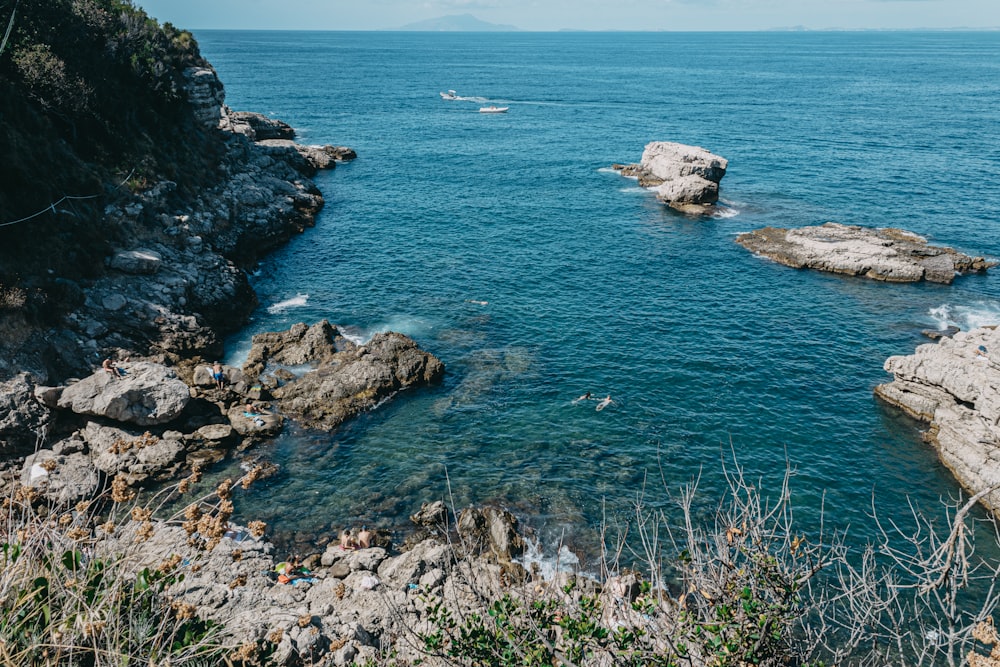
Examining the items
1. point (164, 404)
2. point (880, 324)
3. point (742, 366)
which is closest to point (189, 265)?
point (164, 404)

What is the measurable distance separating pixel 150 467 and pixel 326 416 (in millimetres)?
9871

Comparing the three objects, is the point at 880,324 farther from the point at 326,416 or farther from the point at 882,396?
the point at 326,416

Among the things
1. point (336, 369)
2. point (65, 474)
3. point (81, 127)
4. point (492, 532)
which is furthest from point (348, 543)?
point (81, 127)

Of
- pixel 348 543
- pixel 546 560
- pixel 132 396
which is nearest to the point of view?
pixel 546 560

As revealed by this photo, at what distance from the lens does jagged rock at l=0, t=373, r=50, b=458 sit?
3231cm

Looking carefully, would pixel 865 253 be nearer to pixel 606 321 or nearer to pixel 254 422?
pixel 606 321

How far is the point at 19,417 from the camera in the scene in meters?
32.8

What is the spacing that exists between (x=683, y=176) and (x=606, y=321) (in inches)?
1549

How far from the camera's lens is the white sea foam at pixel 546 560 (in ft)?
95.8

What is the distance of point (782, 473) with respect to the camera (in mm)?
35875

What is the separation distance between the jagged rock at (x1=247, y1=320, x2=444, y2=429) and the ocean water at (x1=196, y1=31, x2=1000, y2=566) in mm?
1380

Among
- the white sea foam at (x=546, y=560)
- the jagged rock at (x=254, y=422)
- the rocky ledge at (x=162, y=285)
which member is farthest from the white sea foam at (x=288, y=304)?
the white sea foam at (x=546, y=560)

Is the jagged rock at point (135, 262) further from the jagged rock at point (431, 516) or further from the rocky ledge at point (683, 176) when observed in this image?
the rocky ledge at point (683, 176)

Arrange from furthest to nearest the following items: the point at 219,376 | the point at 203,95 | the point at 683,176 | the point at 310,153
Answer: the point at 310,153
the point at 683,176
the point at 203,95
the point at 219,376
